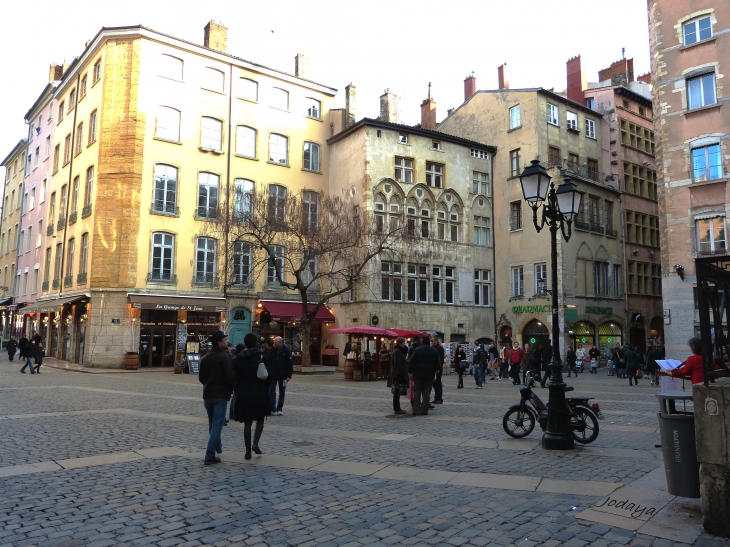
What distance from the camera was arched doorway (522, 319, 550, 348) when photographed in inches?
1409

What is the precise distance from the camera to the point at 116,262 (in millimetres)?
30406

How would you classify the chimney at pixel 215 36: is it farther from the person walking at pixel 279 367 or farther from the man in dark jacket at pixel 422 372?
the man in dark jacket at pixel 422 372

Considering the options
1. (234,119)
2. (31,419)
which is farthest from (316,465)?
(234,119)

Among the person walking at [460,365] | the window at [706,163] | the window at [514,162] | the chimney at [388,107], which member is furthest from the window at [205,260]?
the window at [706,163]

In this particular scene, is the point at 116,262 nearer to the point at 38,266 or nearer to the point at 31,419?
the point at 38,266

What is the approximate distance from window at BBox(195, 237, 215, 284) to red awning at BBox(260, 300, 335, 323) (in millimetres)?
3381

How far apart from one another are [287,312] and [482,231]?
46.9 feet

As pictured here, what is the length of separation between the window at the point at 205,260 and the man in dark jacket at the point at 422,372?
22.2m

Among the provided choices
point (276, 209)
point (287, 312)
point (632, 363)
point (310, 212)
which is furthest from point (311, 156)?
point (632, 363)

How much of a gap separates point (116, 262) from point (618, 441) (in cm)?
2705

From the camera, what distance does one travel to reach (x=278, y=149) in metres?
36.9

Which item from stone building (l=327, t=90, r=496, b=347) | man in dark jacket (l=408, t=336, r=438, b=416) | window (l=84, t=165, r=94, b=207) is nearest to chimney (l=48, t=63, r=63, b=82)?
window (l=84, t=165, r=94, b=207)

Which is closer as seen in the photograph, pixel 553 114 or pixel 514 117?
pixel 553 114

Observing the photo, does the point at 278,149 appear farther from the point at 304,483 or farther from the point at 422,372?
the point at 304,483
